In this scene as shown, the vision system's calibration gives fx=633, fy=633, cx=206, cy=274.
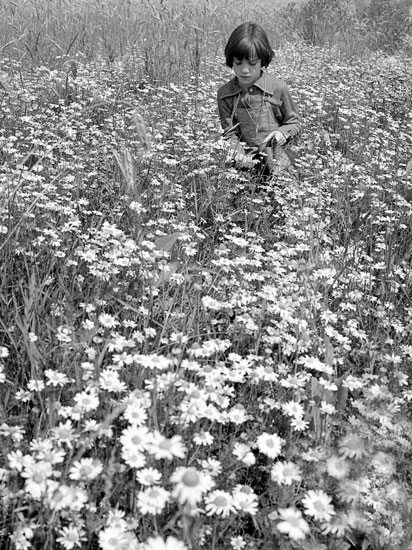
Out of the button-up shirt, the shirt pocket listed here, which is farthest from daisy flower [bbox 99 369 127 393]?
the shirt pocket

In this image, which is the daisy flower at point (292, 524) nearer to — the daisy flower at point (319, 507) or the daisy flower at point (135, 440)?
the daisy flower at point (319, 507)

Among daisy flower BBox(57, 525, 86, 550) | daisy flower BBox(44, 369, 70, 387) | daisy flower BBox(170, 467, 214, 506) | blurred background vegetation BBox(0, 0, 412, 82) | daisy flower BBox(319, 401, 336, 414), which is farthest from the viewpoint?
blurred background vegetation BBox(0, 0, 412, 82)

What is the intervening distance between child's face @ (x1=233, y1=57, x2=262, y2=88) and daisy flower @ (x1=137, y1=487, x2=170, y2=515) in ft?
10.2

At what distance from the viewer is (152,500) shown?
1.31 m

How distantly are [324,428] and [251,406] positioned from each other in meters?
0.23

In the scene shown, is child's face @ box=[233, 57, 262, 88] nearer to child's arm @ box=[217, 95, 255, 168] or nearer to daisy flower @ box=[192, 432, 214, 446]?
child's arm @ box=[217, 95, 255, 168]

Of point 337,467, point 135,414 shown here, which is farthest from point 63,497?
point 337,467

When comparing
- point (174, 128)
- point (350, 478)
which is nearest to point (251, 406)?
point (350, 478)

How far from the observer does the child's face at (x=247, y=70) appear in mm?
3891

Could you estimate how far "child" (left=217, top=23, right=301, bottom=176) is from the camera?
150 inches

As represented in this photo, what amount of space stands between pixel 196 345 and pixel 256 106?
2.63m

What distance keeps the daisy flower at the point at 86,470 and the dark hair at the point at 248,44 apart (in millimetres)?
3009

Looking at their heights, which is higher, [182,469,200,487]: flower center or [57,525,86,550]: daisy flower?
[182,469,200,487]: flower center

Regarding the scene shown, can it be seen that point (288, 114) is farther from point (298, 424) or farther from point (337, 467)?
point (337, 467)
